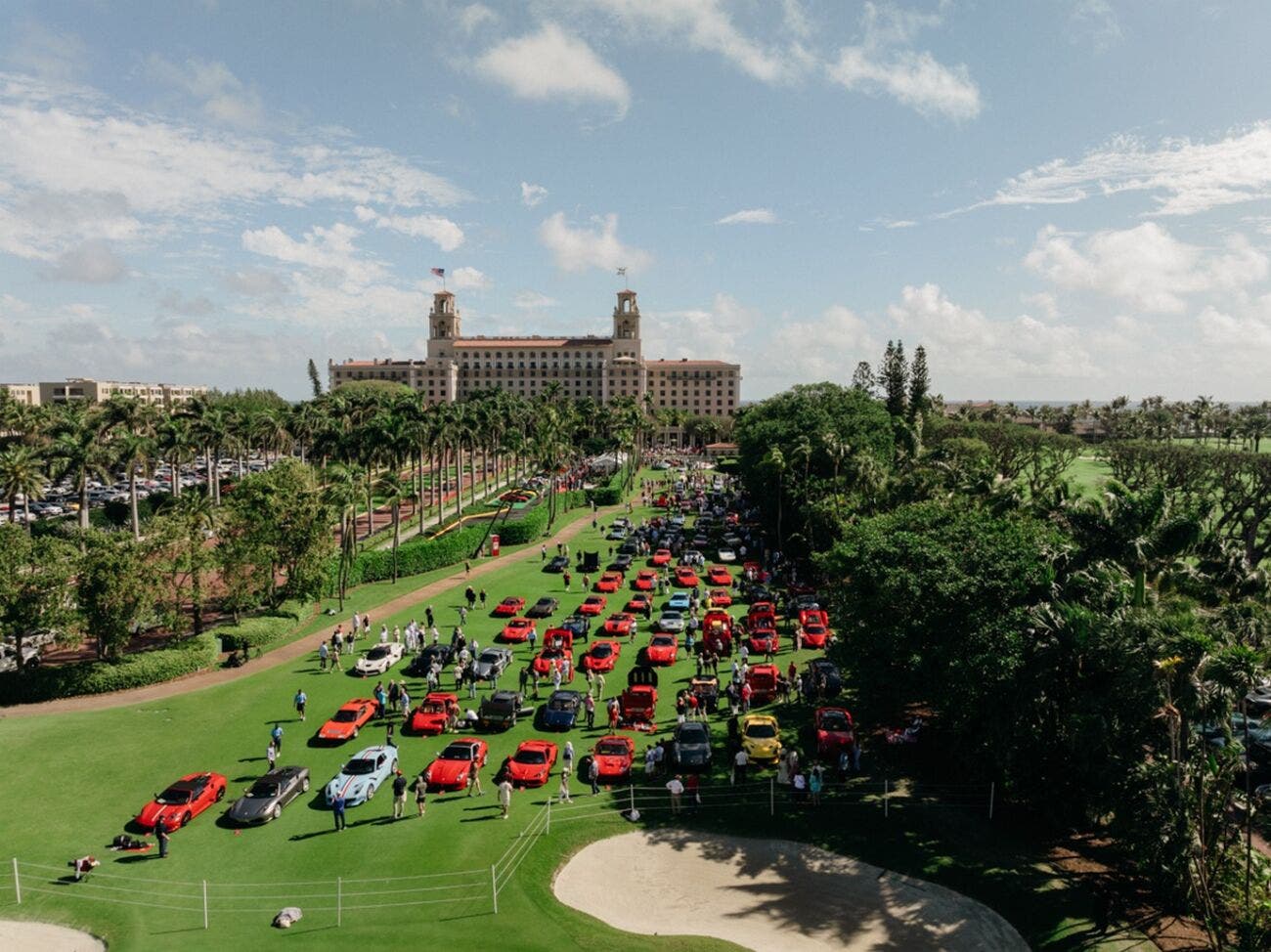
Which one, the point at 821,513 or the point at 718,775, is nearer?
the point at 718,775

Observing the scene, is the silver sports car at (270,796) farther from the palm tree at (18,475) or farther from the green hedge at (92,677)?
the palm tree at (18,475)

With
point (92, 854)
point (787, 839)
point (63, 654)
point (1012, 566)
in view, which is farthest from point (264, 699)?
point (1012, 566)

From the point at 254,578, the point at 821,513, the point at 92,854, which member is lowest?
the point at 92,854

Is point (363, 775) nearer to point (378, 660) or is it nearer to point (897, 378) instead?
point (378, 660)

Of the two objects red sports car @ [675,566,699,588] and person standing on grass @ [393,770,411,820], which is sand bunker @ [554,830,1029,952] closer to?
person standing on grass @ [393,770,411,820]

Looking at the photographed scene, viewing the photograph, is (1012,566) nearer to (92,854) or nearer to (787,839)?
(787,839)

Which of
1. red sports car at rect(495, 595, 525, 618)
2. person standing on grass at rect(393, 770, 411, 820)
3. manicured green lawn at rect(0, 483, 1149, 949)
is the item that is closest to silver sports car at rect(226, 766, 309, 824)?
manicured green lawn at rect(0, 483, 1149, 949)

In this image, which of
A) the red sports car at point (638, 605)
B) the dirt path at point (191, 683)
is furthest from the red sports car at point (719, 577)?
the dirt path at point (191, 683)
